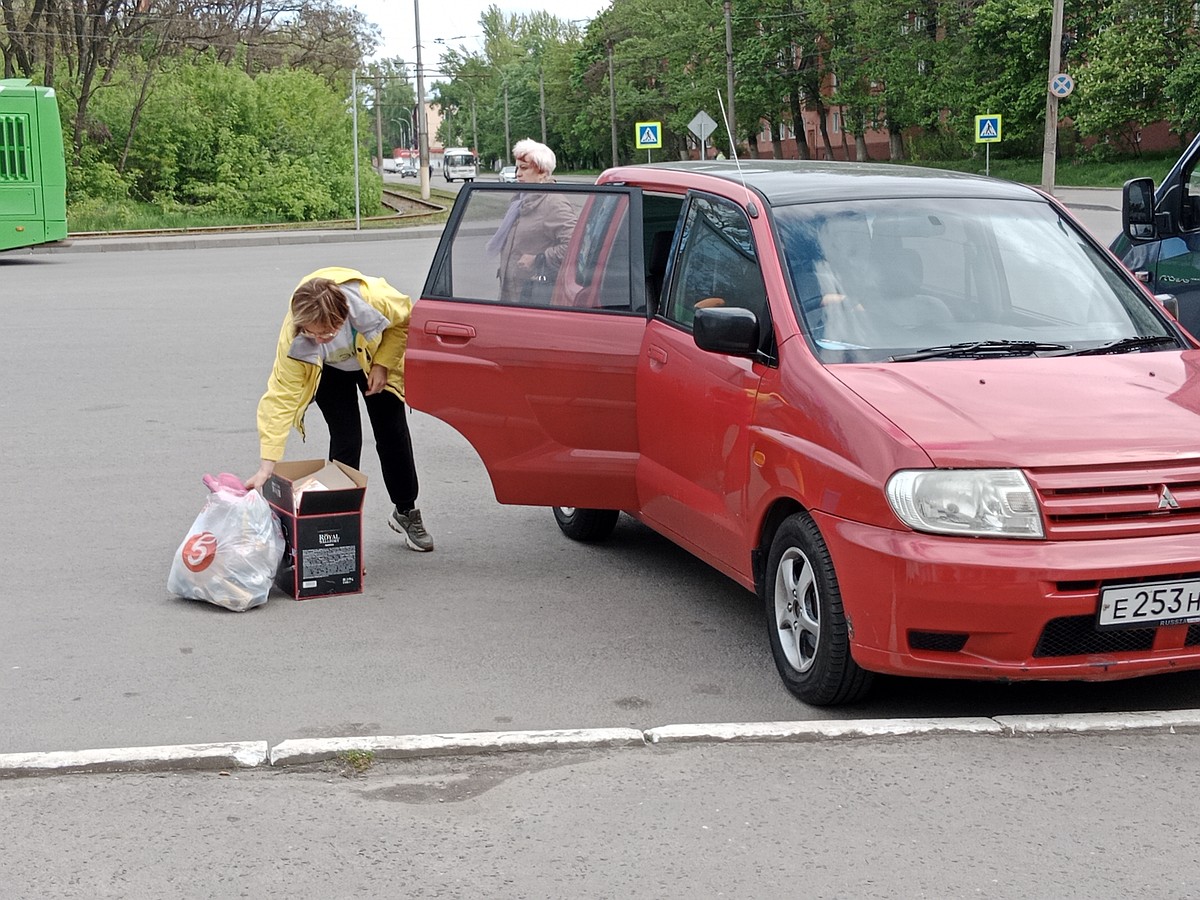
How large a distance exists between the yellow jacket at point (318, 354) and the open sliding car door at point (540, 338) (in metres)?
0.18

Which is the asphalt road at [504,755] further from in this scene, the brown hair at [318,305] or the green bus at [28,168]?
the green bus at [28,168]

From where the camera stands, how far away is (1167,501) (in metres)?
4.43

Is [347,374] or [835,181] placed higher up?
[835,181]

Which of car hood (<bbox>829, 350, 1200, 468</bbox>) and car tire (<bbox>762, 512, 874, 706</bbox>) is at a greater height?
car hood (<bbox>829, 350, 1200, 468</bbox>)

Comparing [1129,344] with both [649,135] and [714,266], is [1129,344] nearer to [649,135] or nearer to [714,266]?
[714,266]

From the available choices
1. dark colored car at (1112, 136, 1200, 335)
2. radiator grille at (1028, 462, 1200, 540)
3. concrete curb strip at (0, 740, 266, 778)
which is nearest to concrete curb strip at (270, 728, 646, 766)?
concrete curb strip at (0, 740, 266, 778)

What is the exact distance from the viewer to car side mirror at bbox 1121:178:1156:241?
8.20 metres

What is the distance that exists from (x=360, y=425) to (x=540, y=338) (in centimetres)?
116

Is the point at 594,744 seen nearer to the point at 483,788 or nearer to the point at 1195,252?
the point at 483,788

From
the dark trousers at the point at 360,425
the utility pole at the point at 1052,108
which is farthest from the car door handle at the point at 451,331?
the utility pole at the point at 1052,108

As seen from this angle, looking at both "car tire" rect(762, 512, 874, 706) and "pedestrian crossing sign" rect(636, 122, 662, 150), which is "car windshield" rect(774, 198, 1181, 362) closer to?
"car tire" rect(762, 512, 874, 706)

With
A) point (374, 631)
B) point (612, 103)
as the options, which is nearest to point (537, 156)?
point (374, 631)

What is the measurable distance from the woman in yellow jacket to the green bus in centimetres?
2292

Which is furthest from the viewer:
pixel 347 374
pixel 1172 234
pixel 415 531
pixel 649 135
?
pixel 649 135
